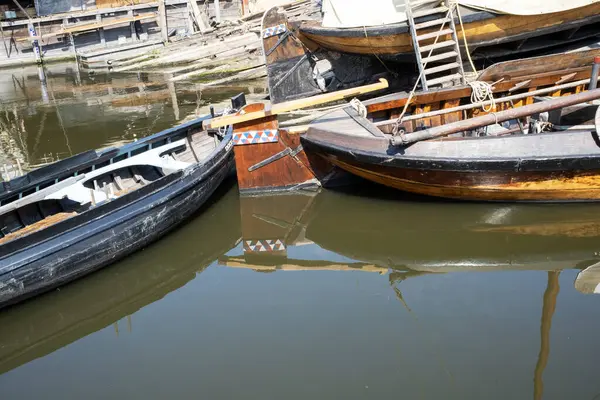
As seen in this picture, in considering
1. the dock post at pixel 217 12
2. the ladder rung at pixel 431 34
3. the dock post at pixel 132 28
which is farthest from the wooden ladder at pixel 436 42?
the dock post at pixel 132 28

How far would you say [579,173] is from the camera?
6578mm

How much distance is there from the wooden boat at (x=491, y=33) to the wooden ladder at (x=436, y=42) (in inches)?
6.8

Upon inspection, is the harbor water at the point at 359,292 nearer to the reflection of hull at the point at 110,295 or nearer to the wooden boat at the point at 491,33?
the reflection of hull at the point at 110,295

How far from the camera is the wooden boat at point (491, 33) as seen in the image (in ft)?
30.8

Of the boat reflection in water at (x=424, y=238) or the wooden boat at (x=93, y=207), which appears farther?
the boat reflection in water at (x=424, y=238)

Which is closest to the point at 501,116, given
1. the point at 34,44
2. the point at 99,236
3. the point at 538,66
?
the point at 538,66

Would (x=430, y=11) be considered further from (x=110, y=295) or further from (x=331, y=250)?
(x=110, y=295)

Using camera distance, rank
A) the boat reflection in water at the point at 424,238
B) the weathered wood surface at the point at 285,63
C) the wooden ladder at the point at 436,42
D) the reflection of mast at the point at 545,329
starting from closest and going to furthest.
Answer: the reflection of mast at the point at 545,329 < the boat reflection in water at the point at 424,238 < the wooden ladder at the point at 436,42 < the weathered wood surface at the point at 285,63

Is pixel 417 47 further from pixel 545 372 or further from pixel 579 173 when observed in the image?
pixel 545 372

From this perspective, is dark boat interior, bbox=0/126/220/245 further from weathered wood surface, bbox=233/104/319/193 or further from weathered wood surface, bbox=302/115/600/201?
weathered wood surface, bbox=302/115/600/201

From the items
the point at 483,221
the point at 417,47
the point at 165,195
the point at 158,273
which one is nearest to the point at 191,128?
the point at 165,195

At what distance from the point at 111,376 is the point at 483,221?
477cm

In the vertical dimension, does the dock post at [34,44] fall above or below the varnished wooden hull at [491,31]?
above

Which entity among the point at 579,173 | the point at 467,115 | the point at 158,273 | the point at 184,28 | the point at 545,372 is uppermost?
the point at 184,28
